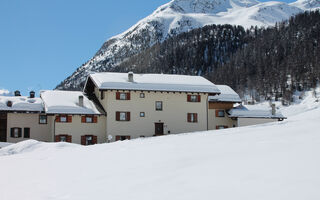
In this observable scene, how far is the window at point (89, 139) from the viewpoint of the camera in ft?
125

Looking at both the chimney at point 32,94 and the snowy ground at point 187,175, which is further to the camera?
the chimney at point 32,94

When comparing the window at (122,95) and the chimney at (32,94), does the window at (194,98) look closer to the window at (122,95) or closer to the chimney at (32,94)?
the window at (122,95)

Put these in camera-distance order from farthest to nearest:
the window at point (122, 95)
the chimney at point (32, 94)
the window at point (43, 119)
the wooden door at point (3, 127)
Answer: the chimney at point (32, 94), the window at point (43, 119), the window at point (122, 95), the wooden door at point (3, 127)

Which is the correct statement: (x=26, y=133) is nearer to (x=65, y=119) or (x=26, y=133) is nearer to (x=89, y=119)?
(x=65, y=119)

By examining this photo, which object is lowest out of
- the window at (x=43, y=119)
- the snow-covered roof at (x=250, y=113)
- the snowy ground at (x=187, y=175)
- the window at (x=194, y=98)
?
the snowy ground at (x=187, y=175)

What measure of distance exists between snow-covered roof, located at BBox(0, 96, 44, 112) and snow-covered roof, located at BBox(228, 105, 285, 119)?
65.9ft

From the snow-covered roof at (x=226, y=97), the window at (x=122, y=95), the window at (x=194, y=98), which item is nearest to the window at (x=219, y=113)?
the snow-covered roof at (x=226, y=97)

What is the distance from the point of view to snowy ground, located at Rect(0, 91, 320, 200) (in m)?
7.10

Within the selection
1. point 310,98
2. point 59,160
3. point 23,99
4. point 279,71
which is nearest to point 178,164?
point 59,160

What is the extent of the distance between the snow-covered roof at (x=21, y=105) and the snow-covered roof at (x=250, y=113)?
65.9 ft

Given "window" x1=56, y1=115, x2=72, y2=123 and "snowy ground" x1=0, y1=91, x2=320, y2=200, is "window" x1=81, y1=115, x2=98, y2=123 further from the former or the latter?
"snowy ground" x1=0, y1=91, x2=320, y2=200

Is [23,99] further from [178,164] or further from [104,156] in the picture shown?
[178,164]

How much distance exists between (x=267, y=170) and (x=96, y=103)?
34.4m

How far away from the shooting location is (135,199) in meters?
7.61
